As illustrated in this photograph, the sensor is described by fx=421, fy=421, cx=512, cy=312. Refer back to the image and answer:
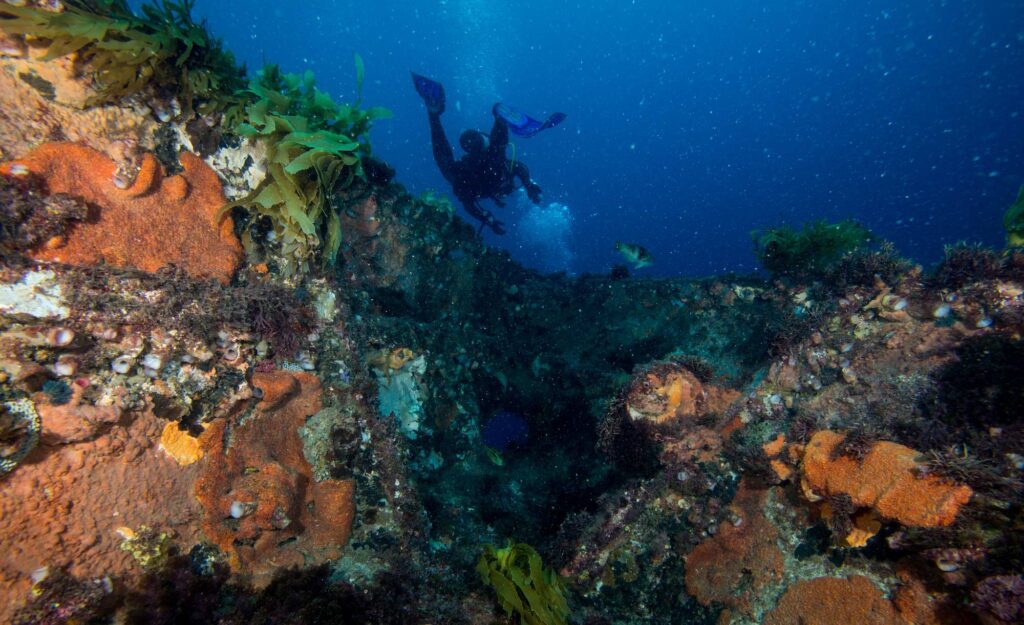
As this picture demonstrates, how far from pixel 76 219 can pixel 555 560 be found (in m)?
5.17

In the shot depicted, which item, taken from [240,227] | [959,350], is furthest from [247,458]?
[959,350]

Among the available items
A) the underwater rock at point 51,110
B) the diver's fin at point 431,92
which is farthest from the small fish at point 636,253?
the underwater rock at point 51,110

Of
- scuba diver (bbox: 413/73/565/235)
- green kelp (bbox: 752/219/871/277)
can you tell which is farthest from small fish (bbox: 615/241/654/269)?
scuba diver (bbox: 413/73/565/235)

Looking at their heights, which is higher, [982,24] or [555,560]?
[982,24]

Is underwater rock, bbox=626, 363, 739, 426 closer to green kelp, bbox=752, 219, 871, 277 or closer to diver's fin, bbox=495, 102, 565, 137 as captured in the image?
green kelp, bbox=752, 219, 871, 277

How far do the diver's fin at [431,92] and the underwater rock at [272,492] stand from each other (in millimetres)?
7623

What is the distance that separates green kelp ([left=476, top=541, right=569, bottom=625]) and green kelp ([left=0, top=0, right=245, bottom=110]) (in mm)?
5004

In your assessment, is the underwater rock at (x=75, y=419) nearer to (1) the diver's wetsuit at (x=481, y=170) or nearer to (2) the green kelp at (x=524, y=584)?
(2) the green kelp at (x=524, y=584)

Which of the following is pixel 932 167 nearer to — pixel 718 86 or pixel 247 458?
pixel 718 86

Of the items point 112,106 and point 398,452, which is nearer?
point 112,106

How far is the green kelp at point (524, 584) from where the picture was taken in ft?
11.3

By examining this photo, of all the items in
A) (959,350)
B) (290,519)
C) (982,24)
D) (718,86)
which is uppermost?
(718,86)

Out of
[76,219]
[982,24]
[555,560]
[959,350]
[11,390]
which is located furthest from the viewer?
[982,24]

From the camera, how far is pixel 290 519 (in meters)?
3.39
